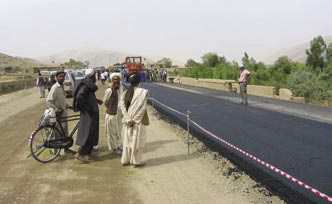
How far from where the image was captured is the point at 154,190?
16.2 feet

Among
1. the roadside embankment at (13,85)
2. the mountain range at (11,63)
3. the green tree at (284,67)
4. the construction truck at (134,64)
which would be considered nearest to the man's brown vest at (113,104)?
the roadside embankment at (13,85)

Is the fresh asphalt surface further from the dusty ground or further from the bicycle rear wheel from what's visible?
the bicycle rear wheel

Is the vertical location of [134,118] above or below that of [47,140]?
above

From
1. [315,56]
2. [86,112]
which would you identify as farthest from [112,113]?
[315,56]

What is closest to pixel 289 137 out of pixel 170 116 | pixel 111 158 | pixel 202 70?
pixel 111 158

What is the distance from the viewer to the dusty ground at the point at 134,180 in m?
4.66

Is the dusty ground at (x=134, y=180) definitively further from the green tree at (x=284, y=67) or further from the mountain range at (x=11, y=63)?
the mountain range at (x=11, y=63)

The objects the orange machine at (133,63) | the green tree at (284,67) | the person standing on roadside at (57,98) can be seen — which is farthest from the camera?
the orange machine at (133,63)

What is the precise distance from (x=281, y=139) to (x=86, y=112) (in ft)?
15.5

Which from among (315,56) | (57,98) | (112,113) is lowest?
(112,113)

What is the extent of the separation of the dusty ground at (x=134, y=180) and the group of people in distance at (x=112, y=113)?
303 millimetres

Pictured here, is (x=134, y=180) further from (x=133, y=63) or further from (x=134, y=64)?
(x=133, y=63)

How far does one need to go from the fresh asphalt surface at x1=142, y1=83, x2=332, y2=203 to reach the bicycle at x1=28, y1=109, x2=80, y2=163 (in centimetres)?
362

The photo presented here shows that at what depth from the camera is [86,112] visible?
6.32 m
